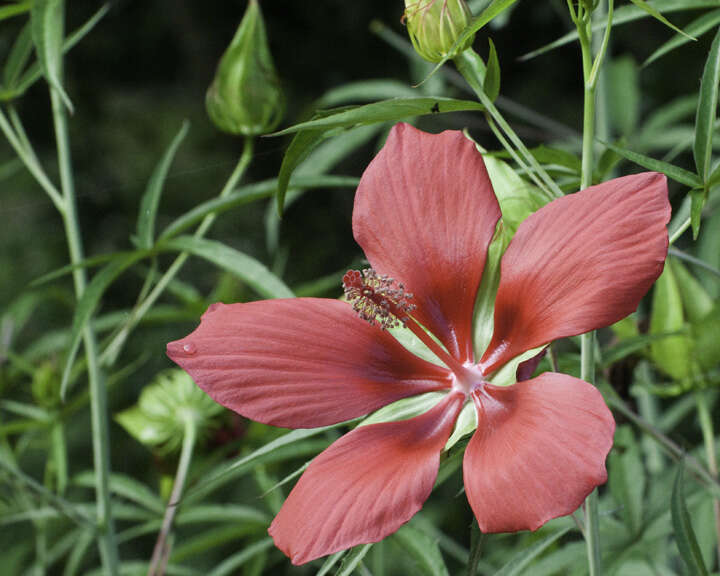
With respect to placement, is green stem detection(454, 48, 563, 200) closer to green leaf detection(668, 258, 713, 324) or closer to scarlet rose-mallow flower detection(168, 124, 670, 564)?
scarlet rose-mallow flower detection(168, 124, 670, 564)

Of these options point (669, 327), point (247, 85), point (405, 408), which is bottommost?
point (669, 327)

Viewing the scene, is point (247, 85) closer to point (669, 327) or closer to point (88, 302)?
point (88, 302)

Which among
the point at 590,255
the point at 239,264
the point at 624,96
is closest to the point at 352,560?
the point at 590,255

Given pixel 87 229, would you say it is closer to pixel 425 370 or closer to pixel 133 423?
pixel 133 423

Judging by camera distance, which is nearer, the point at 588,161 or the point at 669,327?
the point at 588,161

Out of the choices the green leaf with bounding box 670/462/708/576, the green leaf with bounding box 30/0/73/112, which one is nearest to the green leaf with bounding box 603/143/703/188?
the green leaf with bounding box 670/462/708/576

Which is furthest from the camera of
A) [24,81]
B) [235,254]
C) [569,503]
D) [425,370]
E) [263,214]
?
[263,214]

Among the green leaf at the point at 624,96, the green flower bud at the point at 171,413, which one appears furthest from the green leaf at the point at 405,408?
the green leaf at the point at 624,96

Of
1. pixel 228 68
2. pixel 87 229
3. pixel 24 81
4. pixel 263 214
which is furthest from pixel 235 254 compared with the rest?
pixel 87 229
